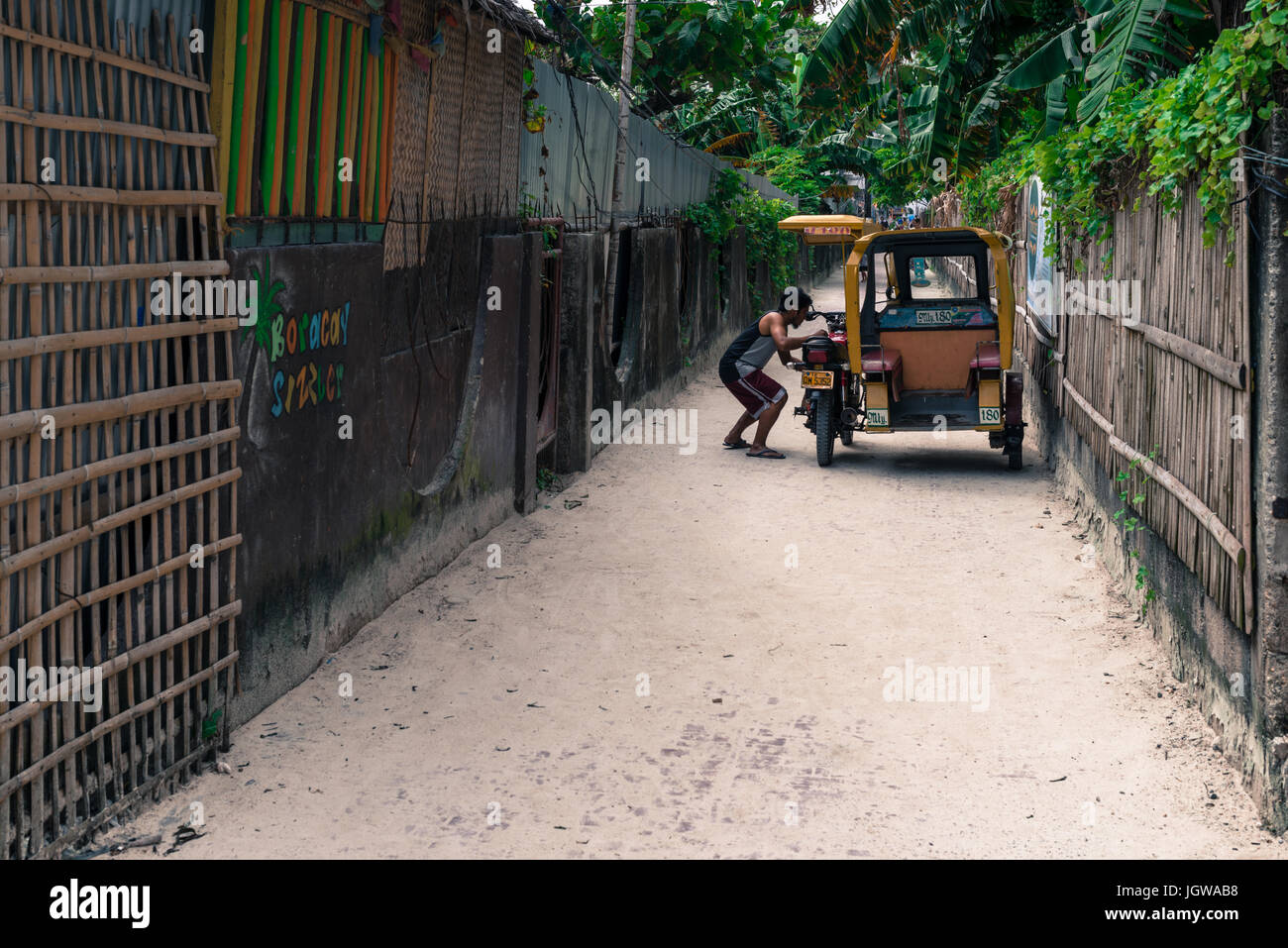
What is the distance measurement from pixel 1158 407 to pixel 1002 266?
16.3 ft

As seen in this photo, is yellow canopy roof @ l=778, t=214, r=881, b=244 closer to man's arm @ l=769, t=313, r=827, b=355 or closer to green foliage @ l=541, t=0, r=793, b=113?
green foliage @ l=541, t=0, r=793, b=113

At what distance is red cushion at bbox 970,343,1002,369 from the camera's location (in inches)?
443

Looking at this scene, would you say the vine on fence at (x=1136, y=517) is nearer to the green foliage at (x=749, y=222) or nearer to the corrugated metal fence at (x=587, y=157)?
the corrugated metal fence at (x=587, y=157)

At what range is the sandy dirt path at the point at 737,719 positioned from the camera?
4473 mm

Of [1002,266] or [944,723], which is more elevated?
[1002,266]

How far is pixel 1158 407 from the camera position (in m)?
6.56

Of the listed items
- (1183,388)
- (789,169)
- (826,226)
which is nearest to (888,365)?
(1183,388)

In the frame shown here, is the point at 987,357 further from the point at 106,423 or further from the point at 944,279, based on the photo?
the point at 944,279

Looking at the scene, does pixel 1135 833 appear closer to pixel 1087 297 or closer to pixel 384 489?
pixel 384 489

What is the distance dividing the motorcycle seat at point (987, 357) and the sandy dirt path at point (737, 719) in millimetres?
2362

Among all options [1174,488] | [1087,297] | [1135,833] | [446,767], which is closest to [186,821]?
[446,767]

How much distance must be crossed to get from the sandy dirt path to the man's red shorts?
11.8 ft

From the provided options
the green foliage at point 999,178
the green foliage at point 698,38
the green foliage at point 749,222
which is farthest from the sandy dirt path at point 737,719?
the green foliage at point 698,38

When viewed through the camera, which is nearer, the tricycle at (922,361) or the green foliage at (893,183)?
the tricycle at (922,361)
